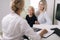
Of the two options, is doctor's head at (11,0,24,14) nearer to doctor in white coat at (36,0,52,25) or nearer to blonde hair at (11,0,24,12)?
blonde hair at (11,0,24,12)

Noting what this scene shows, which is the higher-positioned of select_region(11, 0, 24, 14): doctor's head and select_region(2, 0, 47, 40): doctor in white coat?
select_region(11, 0, 24, 14): doctor's head

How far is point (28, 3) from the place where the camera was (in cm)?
414

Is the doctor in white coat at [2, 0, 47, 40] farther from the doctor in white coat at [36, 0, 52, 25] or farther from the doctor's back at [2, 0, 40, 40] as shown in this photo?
the doctor in white coat at [36, 0, 52, 25]

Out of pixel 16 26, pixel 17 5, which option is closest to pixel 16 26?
pixel 16 26

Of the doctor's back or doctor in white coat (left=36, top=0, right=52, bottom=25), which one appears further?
doctor in white coat (left=36, top=0, right=52, bottom=25)

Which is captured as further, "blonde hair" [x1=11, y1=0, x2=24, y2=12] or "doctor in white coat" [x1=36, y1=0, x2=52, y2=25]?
"doctor in white coat" [x1=36, y1=0, x2=52, y2=25]

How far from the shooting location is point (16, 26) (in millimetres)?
1478

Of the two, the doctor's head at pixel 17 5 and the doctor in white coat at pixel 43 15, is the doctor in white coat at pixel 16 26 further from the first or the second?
the doctor in white coat at pixel 43 15

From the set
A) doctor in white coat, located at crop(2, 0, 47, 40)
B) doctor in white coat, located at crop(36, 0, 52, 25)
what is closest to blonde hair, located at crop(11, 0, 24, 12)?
doctor in white coat, located at crop(2, 0, 47, 40)

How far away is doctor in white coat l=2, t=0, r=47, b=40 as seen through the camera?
146 cm

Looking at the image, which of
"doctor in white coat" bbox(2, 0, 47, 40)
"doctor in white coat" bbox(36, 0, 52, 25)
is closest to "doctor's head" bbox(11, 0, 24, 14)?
Result: "doctor in white coat" bbox(2, 0, 47, 40)

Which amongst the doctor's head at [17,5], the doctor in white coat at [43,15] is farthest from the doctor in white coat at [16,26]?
the doctor in white coat at [43,15]

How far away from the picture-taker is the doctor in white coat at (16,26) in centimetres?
146

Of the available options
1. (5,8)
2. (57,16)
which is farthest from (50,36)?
(5,8)
